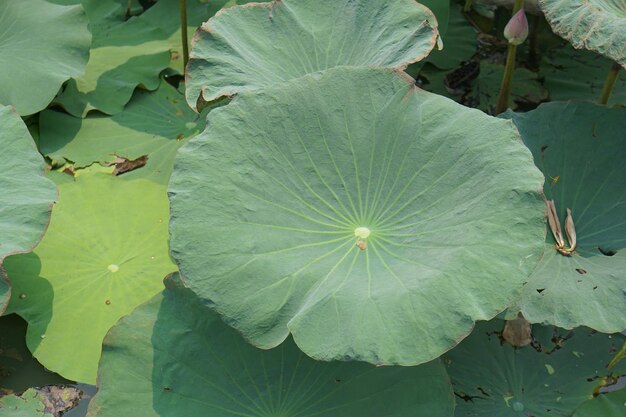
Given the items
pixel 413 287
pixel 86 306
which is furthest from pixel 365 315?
pixel 86 306

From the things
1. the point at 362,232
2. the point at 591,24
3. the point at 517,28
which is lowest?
the point at 362,232

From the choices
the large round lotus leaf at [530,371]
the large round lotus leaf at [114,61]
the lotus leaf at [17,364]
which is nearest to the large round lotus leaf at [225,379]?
the large round lotus leaf at [530,371]

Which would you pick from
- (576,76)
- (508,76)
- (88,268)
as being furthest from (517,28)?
(88,268)

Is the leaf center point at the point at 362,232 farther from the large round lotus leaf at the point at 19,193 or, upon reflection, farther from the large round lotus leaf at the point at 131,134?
the large round lotus leaf at the point at 131,134

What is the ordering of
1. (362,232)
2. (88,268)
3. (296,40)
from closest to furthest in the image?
(362,232) → (88,268) → (296,40)

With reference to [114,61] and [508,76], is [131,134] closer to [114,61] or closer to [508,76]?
[114,61]
